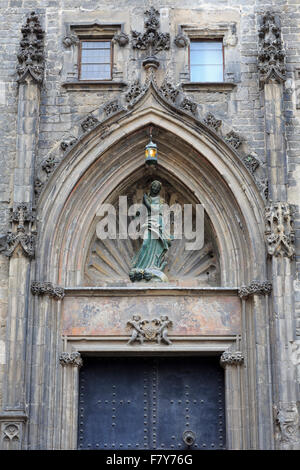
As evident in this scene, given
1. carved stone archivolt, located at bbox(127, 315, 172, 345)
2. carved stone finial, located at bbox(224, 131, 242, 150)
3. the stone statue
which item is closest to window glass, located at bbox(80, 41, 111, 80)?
carved stone finial, located at bbox(224, 131, 242, 150)

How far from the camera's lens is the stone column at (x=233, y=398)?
16047 mm

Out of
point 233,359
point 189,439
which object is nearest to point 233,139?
point 233,359

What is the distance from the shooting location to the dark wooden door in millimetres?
16406

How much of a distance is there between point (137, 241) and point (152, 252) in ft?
2.10

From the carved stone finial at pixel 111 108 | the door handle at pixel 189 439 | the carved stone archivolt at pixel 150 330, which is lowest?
the door handle at pixel 189 439

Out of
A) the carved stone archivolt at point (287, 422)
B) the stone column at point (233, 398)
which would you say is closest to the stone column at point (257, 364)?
the stone column at point (233, 398)

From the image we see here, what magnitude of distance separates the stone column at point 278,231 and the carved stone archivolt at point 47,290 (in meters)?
3.62

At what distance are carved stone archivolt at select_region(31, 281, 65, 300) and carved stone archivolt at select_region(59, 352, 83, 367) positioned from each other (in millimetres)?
990

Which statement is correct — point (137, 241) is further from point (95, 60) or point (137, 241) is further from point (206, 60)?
point (206, 60)

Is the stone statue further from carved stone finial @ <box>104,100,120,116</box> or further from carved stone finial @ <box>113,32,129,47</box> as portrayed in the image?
carved stone finial @ <box>113,32,129,47</box>

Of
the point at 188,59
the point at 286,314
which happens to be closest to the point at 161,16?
the point at 188,59

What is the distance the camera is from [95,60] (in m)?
18.4

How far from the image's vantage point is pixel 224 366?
16516 millimetres

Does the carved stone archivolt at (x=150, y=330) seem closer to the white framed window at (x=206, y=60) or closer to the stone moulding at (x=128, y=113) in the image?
the stone moulding at (x=128, y=113)
